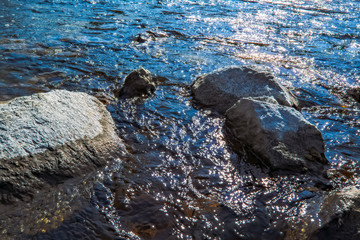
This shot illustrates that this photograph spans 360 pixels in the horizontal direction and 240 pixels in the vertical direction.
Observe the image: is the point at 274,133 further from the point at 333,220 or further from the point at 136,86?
the point at 136,86

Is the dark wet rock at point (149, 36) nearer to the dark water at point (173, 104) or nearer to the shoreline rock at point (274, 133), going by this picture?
the dark water at point (173, 104)

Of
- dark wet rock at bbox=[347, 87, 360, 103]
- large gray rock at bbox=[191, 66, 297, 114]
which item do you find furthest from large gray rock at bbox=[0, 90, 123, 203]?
dark wet rock at bbox=[347, 87, 360, 103]

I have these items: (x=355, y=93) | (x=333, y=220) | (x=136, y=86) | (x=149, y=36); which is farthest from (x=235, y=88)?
(x=149, y=36)

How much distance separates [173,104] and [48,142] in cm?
235

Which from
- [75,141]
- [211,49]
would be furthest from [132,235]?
[211,49]

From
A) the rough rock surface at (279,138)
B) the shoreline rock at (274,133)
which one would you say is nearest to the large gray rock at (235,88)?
the shoreline rock at (274,133)

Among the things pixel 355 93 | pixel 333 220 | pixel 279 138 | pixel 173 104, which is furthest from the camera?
pixel 355 93

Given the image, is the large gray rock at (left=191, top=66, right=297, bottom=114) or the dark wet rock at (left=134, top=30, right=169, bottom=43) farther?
the dark wet rock at (left=134, top=30, right=169, bottom=43)

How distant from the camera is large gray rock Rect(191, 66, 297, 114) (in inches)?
194

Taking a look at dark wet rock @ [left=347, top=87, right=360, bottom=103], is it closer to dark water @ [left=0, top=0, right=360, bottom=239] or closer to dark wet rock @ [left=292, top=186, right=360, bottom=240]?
dark water @ [left=0, top=0, right=360, bottom=239]

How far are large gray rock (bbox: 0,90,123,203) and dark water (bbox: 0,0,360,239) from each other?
0.54 ft

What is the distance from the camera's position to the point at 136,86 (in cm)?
512

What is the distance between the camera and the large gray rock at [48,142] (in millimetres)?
2818

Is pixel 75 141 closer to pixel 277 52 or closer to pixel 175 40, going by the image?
pixel 175 40
